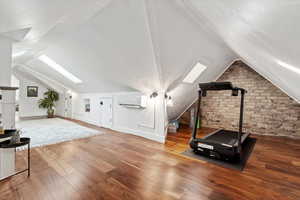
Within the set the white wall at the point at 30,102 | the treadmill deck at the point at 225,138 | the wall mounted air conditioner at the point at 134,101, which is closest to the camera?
the treadmill deck at the point at 225,138

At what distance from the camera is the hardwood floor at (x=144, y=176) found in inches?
65.4

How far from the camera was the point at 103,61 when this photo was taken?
11.0 ft

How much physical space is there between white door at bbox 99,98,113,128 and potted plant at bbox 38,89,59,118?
388cm

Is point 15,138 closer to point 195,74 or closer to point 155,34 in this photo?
point 155,34

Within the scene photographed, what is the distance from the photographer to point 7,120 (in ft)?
6.37

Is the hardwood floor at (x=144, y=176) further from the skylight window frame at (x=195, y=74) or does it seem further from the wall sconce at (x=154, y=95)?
the skylight window frame at (x=195, y=74)

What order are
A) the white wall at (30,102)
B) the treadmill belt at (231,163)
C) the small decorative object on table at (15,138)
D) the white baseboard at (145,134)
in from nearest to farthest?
the small decorative object on table at (15,138) < the treadmill belt at (231,163) < the white baseboard at (145,134) < the white wall at (30,102)

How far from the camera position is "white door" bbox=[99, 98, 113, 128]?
5016 mm

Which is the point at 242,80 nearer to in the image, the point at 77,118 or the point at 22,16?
the point at 22,16

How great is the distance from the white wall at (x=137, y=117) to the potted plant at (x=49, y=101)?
121 inches

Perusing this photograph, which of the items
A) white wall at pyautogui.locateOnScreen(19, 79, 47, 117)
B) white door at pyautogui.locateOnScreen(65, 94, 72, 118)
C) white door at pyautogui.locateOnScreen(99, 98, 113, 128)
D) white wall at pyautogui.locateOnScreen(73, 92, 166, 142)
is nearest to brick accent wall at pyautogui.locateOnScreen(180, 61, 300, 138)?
white wall at pyautogui.locateOnScreen(73, 92, 166, 142)

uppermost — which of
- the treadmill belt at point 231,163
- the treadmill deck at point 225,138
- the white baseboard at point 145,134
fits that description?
the treadmill deck at point 225,138

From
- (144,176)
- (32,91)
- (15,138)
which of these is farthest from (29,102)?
(144,176)

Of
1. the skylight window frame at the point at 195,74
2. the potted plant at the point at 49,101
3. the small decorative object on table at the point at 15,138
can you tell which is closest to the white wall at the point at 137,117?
the skylight window frame at the point at 195,74
